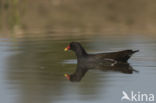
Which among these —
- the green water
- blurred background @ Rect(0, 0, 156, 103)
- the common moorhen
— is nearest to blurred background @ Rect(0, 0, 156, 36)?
blurred background @ Rect(0, 0, 156, 103)

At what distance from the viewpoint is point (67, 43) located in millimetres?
19266

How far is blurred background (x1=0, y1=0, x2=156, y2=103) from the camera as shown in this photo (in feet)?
36.6

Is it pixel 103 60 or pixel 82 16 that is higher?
pixel 103 60

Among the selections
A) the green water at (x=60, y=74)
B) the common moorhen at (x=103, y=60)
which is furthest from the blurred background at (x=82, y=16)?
the common moorhen at (x=103, y=60)

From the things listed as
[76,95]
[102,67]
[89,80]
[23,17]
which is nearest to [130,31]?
[23,17]

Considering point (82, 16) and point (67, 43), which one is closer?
point (67, 43)

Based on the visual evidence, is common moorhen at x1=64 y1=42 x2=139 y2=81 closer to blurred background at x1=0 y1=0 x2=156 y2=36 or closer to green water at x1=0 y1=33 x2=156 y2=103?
green water at x1=0 y1=33 x2=156 y2=103

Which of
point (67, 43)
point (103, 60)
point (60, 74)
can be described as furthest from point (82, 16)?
point (60, 74)

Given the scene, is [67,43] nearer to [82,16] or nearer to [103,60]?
[103,60]

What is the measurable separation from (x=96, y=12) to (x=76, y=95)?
17847 millimetres

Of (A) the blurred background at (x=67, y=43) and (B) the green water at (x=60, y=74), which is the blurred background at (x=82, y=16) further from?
(B) the green water at (x=60, y=74)

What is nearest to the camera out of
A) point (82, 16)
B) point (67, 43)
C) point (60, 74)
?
point (60, 74)

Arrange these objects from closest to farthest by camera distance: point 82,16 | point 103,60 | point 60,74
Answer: point 60,74 → point 103,60 → point 82,16

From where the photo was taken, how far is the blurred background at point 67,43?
11.2 meters
